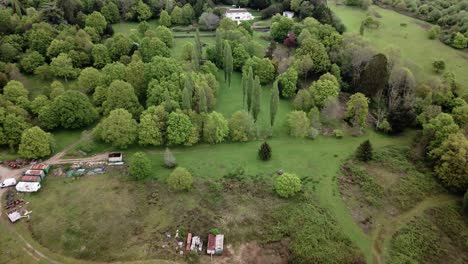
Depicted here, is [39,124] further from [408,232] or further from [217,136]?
[408,232]

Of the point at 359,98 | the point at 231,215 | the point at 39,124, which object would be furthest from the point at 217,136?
the point at 39,124

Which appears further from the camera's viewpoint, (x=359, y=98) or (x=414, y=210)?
(x=359, y=98)

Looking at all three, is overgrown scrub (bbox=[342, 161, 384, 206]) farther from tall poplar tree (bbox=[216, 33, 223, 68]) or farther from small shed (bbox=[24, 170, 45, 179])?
small shed (bbox=[24, 170, 45, 179])

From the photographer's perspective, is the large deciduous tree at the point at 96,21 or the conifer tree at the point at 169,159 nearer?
the conifer tree at the point at 169,159

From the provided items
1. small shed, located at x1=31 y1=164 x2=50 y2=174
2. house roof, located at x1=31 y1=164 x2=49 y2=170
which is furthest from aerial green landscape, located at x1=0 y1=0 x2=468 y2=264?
small shed, located at x1=31 y1=164 x2=50 y2=174

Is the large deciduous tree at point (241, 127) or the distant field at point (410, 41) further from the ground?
the distant field at point (410, 41)

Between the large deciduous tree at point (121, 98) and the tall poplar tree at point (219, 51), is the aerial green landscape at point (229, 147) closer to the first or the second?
the large deciduous tree at point (121, 98)

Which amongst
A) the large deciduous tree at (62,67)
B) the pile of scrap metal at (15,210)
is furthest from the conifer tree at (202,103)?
the large deciduous tree at (62,67)
